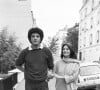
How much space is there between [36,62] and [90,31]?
126 ft

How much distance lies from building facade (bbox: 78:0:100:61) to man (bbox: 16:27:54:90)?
107ft

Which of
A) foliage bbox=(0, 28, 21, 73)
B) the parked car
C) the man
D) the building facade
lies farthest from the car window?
the building facade

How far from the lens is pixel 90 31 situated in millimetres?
40438

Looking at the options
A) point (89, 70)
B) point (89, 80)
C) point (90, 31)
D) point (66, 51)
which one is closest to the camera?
point (66, 51)

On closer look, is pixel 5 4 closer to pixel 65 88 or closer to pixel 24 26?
pixel 24 26

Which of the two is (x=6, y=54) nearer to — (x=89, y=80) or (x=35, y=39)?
(x=89, y=80)

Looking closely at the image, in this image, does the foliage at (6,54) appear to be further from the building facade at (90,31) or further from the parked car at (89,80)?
the building facade at (90,31)

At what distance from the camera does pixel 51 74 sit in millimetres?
3389

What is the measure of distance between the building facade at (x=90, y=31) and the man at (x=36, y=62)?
32.8m

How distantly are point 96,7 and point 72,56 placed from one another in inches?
1384

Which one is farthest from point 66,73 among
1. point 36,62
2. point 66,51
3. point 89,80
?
point 89,80

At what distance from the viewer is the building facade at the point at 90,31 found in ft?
120

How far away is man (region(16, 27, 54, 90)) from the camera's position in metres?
2.99

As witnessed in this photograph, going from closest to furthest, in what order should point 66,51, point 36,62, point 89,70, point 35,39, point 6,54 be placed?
1. point 36,62
2. point 35,39
3. point 66,51
4. point 89,70
5. point 6,54
